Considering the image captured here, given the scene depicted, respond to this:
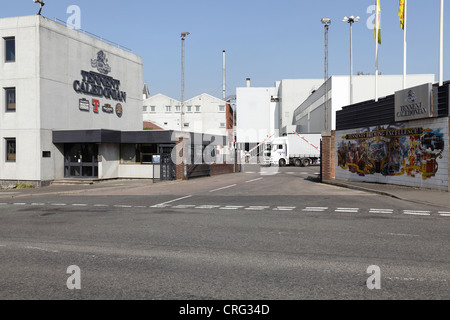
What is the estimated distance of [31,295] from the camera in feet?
16.5

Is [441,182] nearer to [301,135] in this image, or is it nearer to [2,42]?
[2,42]

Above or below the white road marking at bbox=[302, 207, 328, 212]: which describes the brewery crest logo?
above

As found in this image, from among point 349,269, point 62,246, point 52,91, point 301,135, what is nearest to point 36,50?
point 52,91

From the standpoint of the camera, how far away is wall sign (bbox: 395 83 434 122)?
18.0 metres

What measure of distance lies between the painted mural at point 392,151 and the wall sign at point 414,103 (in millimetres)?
659

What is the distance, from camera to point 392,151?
21.1 m

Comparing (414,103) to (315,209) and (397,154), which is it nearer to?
(397,154)

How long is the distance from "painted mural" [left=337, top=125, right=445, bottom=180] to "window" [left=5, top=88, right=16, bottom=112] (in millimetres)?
20343

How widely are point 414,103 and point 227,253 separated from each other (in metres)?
15.0

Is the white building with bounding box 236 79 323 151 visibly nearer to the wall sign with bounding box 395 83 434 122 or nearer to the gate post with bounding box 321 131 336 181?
the gate post with bounding box 321 131 336 181

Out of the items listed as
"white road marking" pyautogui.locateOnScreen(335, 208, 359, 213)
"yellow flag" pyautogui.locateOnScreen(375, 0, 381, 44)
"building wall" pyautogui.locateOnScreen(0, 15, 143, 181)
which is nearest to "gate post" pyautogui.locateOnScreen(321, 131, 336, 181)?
"yellow flag" pyautogui.locateOnScreen(375, 0, 381, 44)

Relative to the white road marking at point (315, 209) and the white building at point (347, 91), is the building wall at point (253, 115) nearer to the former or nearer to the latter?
the white building at point (347, 91)

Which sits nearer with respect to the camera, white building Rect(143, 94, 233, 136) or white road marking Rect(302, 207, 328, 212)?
white road marking Rect(302, 207, 328, 212)

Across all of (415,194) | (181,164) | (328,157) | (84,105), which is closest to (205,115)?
(84,105)
